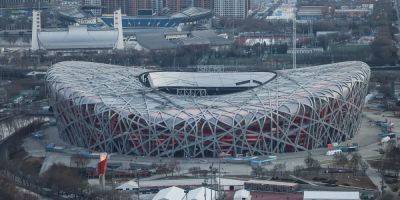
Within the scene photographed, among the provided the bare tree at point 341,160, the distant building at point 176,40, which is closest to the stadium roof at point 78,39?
the distant building at point 176,40

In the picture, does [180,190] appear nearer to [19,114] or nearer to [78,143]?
[78,143]

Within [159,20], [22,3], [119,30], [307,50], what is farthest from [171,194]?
[22,3]

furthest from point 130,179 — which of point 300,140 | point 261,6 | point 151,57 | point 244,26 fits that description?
point 261,6

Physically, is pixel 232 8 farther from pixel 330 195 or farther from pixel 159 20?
pixel 330 195

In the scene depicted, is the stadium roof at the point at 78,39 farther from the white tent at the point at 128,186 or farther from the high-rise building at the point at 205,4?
the white tent at the point at 128,186

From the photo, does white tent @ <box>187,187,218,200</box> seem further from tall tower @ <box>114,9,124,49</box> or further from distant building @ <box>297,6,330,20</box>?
distant building @ <box>297,6,330,20</box>

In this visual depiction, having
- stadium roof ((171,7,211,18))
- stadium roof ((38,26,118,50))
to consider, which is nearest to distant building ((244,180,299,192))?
stadium roof ((38,26,118,50))
